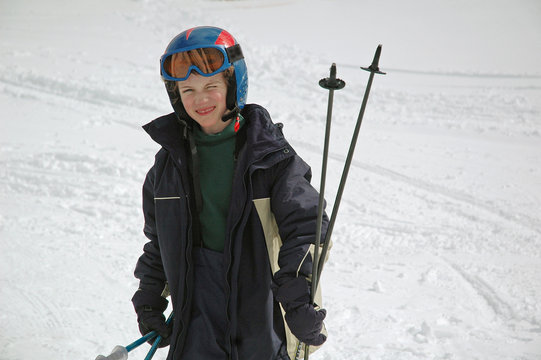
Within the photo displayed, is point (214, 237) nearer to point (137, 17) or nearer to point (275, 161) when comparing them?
point (275, 161)

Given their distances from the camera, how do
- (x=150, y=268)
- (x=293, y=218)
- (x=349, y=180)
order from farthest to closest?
(x=349, y=180), (x=150, y=268), (x=293, y=218)

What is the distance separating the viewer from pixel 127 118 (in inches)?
307

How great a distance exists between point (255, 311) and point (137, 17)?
1391 centimetres

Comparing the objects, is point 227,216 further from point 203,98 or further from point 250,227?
point 203,98

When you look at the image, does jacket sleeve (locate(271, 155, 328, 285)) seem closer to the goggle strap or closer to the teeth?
the teeth

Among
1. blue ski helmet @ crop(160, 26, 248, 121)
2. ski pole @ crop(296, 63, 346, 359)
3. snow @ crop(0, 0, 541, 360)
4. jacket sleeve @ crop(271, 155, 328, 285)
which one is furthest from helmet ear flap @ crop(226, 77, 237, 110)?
snow @ crop(0, 0, 541, 360)

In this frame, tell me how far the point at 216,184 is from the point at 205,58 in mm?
446

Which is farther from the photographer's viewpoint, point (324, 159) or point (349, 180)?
point (349, 180)

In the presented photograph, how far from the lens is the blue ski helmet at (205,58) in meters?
1.94

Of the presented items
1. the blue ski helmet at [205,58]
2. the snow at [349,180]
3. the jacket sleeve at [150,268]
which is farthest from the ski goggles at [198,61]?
the snow at [349,180]

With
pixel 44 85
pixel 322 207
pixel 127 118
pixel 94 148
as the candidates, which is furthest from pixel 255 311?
pixel 44 85

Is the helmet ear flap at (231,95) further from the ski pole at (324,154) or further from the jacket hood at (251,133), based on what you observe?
the ski pole at (324,154)

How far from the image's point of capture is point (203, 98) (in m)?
1.95

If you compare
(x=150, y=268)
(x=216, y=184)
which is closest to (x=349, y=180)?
(x=150, y=268)
